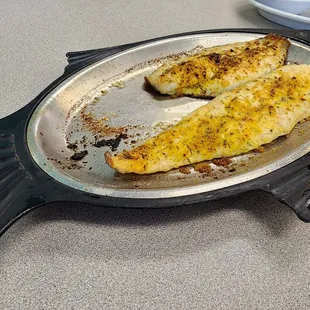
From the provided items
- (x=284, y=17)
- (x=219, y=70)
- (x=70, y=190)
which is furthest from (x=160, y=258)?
(x=284, y=17)

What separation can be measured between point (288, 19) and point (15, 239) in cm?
111

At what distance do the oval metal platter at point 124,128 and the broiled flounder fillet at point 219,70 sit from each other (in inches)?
1.3

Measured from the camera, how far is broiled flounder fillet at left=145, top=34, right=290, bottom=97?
4.00 feet

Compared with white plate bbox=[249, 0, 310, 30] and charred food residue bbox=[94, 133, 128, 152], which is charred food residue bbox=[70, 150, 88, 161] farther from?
white plate bbox=[249, 0, 310, 30]

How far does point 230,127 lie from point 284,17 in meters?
0.68

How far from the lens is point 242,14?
170cm

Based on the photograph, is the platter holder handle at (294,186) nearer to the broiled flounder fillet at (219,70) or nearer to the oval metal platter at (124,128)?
the oval metal platter at (124,128)

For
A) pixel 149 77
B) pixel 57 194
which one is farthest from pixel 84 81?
pixel 57 194

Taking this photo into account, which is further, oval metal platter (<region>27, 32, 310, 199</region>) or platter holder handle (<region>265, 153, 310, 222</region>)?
oval metal platter (<region>27, 32, 310, 199</region>)

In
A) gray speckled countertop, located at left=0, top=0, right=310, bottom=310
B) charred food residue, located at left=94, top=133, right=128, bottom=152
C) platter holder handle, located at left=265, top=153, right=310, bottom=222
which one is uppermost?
platter holder handle, located at left=265, top=153, right=310, bottom=222

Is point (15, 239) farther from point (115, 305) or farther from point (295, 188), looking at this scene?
point (295, 188)

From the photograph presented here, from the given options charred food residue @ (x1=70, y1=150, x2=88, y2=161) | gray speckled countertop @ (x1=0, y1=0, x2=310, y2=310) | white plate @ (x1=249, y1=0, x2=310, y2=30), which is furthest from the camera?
white plate @ (x1=249, y1=0, x2=310, y2=30)

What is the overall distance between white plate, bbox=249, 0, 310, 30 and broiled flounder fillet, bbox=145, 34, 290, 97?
224mm

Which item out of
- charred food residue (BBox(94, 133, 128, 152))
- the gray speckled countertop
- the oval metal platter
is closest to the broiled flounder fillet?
the oval metal platter
